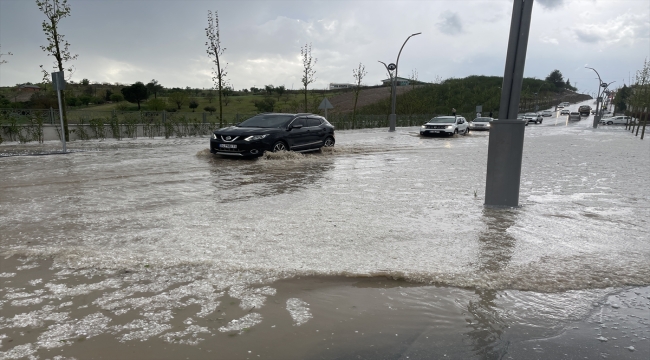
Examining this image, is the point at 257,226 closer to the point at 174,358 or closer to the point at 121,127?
the point at 174,358

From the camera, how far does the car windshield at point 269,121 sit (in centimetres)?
1477

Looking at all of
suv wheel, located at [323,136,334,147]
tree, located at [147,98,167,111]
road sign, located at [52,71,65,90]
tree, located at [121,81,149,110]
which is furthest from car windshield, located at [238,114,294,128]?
tree, located at [121,81,149,110]

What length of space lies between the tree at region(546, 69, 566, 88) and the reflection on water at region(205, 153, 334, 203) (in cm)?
18279

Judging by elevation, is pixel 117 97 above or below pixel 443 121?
above

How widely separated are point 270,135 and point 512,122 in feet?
28.3

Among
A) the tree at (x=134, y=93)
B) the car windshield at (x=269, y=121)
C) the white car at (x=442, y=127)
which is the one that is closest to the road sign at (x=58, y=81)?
the car windshield at (x=269, y=121)

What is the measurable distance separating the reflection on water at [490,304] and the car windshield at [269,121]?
9.63 m

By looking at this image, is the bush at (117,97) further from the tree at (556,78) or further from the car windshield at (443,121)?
the tree at (556,78)

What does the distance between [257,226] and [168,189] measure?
366 centimetres

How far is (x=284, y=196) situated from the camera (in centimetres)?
834

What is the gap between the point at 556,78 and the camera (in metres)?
172

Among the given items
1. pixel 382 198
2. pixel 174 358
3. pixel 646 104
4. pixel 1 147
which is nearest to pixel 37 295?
pixel 174 358

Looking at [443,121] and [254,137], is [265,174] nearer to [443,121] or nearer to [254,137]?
[254,137]

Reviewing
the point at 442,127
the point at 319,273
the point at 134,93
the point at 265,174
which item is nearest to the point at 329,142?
the point at 265,174
